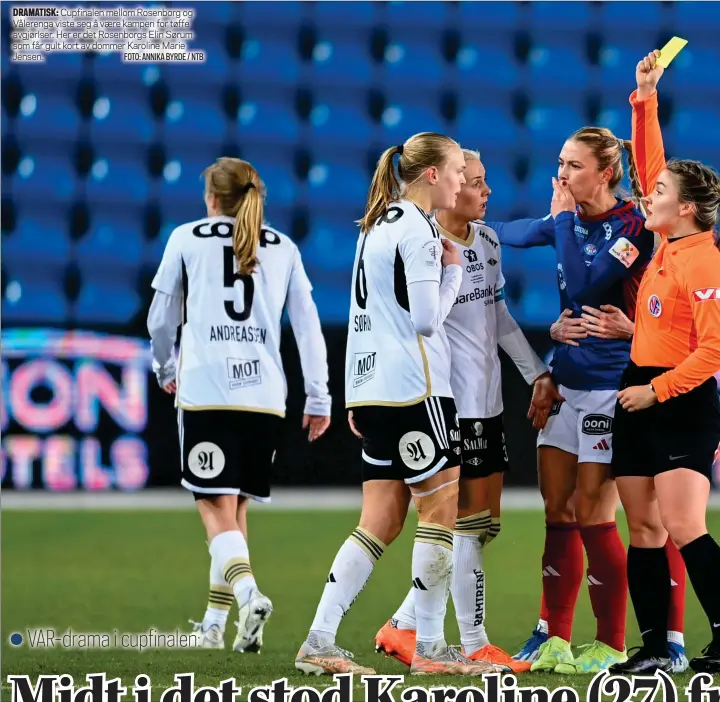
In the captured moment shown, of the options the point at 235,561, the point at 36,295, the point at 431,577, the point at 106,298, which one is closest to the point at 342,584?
the point at 431,577

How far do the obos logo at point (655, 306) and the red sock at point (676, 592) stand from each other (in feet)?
A: 2.53

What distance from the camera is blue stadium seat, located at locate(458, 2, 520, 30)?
9141 mm

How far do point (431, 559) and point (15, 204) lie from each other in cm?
617

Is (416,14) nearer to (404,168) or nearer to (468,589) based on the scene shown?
(404,168)

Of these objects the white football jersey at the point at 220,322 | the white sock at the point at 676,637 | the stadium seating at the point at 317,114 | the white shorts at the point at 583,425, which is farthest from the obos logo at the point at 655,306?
the stadium seating at the point at 317,114

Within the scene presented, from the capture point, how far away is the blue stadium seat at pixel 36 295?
27.6 feet

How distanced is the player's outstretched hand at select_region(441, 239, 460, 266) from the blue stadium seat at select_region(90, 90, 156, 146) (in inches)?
225

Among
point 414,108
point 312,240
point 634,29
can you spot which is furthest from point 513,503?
point 634,29

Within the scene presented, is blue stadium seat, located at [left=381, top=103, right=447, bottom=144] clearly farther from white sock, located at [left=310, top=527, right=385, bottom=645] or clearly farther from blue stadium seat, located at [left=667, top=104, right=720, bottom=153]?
white sock, located at [left=310, top=527, right=385, bottom=645]

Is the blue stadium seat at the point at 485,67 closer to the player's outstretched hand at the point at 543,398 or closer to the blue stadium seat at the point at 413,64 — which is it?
the blue stadium seat at the point at 413,64

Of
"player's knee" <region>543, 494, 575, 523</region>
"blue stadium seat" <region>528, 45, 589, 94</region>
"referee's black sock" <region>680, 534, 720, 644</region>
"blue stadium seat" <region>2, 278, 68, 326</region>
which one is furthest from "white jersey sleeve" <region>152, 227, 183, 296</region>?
"blue stadium seat" <region>528, 45, 589, 94</region>

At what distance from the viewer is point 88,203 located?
28.7 ft

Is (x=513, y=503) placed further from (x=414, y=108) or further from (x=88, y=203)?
(x=88, y=203)

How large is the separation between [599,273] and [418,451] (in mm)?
880
